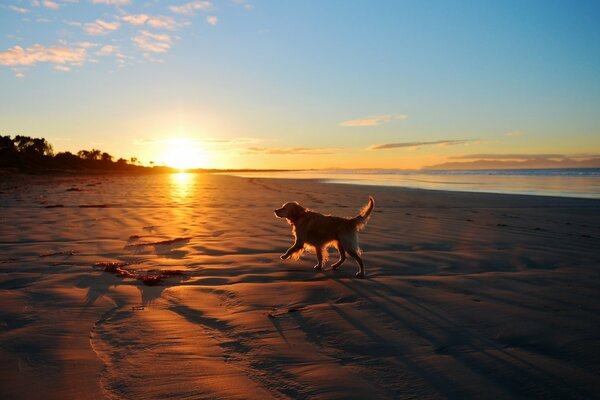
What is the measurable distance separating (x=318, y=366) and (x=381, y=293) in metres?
2.09

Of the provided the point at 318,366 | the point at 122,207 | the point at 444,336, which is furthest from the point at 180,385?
the point at 122,207

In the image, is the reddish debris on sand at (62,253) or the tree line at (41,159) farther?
the tree line at (41,159)

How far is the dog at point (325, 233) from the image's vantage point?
21.1ft

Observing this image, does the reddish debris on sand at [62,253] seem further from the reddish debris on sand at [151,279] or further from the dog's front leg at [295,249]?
the dog's front leg at [295,249]

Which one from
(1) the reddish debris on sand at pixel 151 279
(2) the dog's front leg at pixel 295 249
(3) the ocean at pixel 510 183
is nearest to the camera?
(1) the reddish debris on sand at pixel 151 279

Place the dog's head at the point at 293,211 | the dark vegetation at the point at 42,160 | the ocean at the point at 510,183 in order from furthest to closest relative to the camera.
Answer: the dark vegetation at the point at 42,160 < the ocean at the point at 510,183 < the dog's head at the point at 293,211

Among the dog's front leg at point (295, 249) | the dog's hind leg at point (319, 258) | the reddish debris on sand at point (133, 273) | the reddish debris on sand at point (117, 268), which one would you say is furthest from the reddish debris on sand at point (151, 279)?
the dog's hind leg at point (319, 258)

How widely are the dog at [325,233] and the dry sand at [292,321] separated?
299 millimetres

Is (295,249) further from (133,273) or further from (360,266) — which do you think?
(133,273)

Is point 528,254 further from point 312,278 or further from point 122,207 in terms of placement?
point 122,207

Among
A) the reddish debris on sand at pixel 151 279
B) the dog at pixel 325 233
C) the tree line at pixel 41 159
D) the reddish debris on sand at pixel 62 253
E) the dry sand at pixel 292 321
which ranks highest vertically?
the tree line at pixel 41 159

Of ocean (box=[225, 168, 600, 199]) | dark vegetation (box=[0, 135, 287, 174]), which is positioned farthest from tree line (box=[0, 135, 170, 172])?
ocean (box=[225, 168, 600, 199])

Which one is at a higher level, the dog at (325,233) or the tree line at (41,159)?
the tree line at (41,159)

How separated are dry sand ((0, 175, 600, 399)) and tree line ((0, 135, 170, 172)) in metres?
55.3
